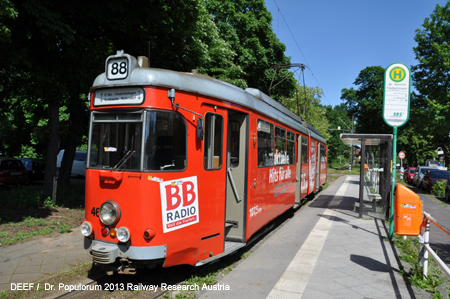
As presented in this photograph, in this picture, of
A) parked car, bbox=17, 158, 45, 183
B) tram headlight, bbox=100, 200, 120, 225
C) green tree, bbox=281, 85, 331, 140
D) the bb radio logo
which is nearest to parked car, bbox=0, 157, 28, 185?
parked car, bbox=17, 158, 45, 183

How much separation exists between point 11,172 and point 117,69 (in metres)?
14.9

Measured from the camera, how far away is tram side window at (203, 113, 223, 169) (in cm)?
539

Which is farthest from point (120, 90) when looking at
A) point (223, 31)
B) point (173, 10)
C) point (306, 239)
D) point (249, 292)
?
point (223, 31)

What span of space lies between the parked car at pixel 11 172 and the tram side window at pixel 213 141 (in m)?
14.9

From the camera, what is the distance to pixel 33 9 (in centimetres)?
811

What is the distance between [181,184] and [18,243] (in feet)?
15.6

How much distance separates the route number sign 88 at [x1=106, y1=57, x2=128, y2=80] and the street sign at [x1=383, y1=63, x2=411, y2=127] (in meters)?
6.54

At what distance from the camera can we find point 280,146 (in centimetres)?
877

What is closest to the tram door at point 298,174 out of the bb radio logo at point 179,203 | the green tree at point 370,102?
the bb radio logo at point 179,203

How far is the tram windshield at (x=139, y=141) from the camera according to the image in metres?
4.62

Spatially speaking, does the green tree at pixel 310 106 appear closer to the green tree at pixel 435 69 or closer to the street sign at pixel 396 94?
the green tree at pixel 435 69

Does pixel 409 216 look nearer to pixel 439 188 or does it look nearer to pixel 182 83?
pixel 182 83

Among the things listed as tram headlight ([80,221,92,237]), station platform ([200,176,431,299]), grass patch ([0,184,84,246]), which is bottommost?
station platform ([200,176,431,299])

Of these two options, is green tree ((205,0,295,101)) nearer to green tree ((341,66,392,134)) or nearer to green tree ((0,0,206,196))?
green tree ((0,0,206,196))
